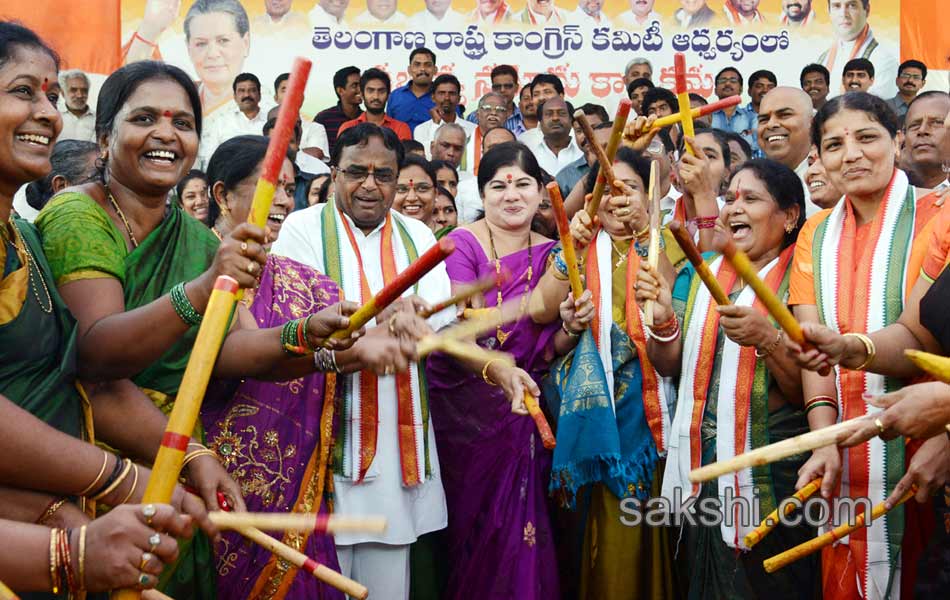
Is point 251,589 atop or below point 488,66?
below

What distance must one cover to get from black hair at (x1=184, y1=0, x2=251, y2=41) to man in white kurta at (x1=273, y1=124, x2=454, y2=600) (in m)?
6.64

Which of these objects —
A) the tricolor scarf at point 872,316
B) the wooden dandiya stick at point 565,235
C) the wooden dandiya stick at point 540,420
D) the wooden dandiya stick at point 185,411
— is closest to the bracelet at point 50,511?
the wooden dandiya stick at point 185,411

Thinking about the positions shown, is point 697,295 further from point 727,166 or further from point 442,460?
point 727,166

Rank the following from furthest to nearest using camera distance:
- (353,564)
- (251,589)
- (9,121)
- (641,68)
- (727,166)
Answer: (641,68)
(727,166)
(353,564)
(251,589)
(9,121)

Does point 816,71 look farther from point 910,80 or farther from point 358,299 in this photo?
point 358,299

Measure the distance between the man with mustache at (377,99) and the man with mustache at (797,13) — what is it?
13.2 ft

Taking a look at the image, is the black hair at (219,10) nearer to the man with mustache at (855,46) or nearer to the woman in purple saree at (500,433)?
the man with mustache at (855,46)

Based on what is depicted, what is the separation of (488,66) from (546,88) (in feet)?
5.04

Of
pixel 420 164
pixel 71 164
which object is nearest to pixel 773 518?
pixel 420 164

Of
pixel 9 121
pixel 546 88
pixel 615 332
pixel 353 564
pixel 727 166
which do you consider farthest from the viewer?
pixel 546 88

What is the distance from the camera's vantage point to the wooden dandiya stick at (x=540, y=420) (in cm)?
302

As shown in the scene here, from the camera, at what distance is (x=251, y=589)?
323 cm

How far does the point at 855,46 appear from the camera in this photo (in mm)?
9891

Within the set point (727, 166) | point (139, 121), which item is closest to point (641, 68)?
point (727, 166)
